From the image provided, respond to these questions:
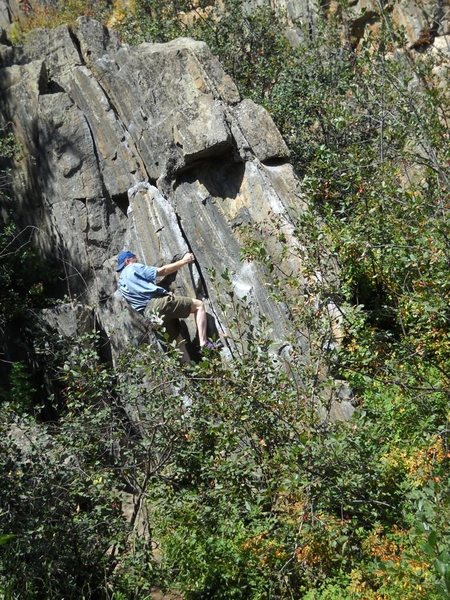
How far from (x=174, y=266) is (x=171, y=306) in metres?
0.65

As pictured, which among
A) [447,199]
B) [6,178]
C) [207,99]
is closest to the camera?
[447,199]

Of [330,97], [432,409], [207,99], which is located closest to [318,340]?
[432,409]

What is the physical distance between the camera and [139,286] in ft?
34.8

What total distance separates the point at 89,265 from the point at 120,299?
5.65ft

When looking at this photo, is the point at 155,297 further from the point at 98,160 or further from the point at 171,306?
the point at 98,160

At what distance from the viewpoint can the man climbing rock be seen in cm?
1041

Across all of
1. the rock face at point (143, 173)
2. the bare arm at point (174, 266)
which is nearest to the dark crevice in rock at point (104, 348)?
the rock face at point (143, 173)

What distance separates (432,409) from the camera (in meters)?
7.37

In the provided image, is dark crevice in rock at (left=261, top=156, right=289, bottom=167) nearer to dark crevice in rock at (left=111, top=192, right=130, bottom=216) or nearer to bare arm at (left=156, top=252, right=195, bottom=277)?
bare arm at (left=156, top=252, right=195, bottom=277)

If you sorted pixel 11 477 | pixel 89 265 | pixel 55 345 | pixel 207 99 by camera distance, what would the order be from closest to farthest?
pixel 11 477 < pixel 55 345 < pixel 207 99 < pixel 89 265

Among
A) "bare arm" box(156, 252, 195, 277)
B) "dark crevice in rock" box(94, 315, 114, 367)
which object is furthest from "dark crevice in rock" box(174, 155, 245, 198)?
"dark crevice in rock" box(94, 315, 114, 367)

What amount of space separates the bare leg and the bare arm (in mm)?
559

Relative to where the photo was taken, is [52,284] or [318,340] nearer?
[318,340]

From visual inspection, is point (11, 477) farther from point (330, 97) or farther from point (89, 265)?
point (330, 97)
